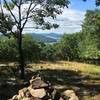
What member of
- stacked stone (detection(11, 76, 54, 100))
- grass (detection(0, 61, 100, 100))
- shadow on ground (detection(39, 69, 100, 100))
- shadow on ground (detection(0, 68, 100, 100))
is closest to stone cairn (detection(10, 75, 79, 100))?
stacked stone (detection(11, 76, 54, 100))

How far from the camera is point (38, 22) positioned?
28422mm

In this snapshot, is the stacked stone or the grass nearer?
the stacked stone

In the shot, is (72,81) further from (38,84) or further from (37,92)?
(37,92)

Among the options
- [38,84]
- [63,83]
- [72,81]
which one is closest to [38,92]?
[38,84]

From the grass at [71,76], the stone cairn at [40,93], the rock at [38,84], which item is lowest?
the grass at [71,76]

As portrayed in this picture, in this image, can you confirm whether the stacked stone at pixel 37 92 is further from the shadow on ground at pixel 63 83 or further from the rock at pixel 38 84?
the shadow on ground at pixel 63 83

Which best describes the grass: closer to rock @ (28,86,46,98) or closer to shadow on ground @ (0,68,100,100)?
shadow on ground @ (0,68,100,100)

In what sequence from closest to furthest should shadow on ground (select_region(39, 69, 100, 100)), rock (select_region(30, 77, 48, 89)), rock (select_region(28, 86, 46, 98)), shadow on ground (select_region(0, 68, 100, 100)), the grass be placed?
rock (select_region(28, 86, 46, 98)) → rock (select_region(30, 77, 48, 89)) → shadow on ground (select_region(0, 68, 100, 100)) → shadow on ground (select_region(39, 69, 100, 100)) → the grass

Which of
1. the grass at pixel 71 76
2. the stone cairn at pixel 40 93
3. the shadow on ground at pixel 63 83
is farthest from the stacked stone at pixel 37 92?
the grass at pixel 71 76

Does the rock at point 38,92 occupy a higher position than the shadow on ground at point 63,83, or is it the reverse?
the rock at point 38,92

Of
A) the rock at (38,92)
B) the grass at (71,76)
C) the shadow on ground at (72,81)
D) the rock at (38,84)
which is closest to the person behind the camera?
the rock at (38,92)

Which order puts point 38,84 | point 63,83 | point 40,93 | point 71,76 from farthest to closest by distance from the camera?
point 71,76
point 63,83
point 38,84
point 40,93

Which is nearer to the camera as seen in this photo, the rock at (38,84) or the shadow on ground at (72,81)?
the rock at (38,84)

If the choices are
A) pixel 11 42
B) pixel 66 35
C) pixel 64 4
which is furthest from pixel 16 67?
pixel 66 35
